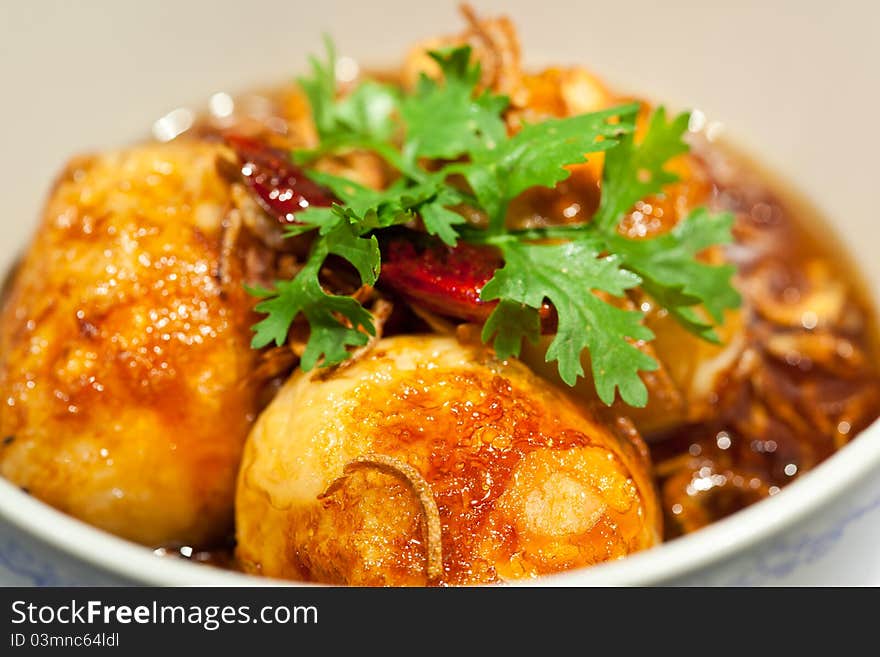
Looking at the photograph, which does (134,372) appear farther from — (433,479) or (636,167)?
(636,167)

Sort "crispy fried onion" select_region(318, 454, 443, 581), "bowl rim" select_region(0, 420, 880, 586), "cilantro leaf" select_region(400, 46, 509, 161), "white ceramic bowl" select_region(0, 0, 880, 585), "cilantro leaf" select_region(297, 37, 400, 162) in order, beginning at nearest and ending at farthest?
"bowl rim" select_region(0, 420, 880, 586), "crispy fried onion" select_region(318, 454, 443, 581), "cilantro leaf" select_region(400, 46, 509, 161), "cilantro leaf" select_region(297, 37, 400, 162), "white ceramic bowl" select_region(0, 0, 880, 585)

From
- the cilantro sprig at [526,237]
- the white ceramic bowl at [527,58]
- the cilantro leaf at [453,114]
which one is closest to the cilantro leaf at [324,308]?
the cilantro sprig at [526,237]

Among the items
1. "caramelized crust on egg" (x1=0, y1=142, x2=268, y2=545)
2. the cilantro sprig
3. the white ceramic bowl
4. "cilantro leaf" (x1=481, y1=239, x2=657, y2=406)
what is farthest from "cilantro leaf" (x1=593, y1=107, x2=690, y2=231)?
the white ceramic bowl

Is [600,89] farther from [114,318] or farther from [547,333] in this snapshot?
[114,318]

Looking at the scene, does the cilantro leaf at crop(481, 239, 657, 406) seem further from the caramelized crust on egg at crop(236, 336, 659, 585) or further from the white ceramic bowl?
the white ceramic bowl

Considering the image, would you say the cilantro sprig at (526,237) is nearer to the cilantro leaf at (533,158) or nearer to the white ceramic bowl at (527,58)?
the cilantro leaf at (533,158)

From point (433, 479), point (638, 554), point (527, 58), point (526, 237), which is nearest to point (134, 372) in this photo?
point (433, 479)
